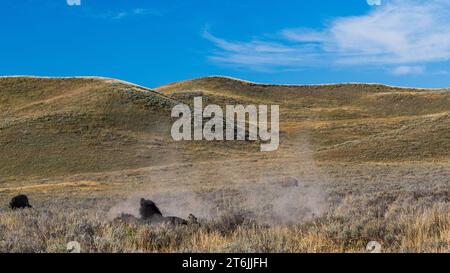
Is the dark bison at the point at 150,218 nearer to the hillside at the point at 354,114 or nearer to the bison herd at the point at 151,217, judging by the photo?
the bison herd at the point at 151,217

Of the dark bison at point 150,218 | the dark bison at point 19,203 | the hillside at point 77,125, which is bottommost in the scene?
the dark bison at point 19,203

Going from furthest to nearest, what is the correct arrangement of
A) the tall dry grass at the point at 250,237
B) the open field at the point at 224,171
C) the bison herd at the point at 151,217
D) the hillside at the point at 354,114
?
the hillside at the point at 354,114 → the bison herd at the point at 151,217 → the open field at the point at 224,171 → the tall dry grass at the point at 250,237

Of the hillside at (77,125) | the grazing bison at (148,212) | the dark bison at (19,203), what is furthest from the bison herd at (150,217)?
the hillside at (77,125)

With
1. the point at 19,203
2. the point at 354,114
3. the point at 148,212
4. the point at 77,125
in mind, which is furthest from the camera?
the point at 354,114

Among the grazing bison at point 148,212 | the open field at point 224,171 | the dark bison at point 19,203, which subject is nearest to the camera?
the open field at point 224,171

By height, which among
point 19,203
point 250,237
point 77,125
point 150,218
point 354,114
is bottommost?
point 19,203

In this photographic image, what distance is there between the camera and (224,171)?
1747 inches

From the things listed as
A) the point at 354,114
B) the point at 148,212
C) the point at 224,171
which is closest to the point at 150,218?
the point at 148,212

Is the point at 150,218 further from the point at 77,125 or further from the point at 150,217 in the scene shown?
the point at 77,125

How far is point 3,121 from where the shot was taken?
69.2m

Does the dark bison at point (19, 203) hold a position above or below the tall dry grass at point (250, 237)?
below

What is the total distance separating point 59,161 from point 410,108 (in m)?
71.6

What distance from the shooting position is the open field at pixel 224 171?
27.7ft

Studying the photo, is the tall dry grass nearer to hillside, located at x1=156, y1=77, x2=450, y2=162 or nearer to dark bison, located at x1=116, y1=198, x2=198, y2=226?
dark bison, located at x1=116, y1=198, x2=198, y2=226
